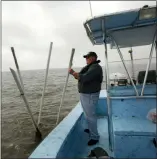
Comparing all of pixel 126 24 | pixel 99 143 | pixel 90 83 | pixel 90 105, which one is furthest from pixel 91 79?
pixel 99 143

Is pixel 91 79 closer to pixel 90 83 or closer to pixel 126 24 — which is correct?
pixel 90 83

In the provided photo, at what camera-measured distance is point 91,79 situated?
12.3ft

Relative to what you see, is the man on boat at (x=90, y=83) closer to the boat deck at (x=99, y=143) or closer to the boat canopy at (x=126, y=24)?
the boat deck at (x=99, y=143)

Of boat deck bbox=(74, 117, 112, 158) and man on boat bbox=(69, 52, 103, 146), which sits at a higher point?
man on boat bbox=(69, 52, 103, 146)

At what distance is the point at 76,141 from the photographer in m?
3.96

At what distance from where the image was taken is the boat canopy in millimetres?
3039

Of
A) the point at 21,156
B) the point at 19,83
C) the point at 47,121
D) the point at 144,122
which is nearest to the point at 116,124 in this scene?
the point at 144,122

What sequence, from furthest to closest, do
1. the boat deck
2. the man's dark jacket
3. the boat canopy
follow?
the boat deck
the man's dark jacket
the boat canopy

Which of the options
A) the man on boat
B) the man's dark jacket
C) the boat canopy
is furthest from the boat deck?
the boat canopy

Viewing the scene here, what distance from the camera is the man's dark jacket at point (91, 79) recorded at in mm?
3725

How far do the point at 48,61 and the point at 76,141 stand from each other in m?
2.17

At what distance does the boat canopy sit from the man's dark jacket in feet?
2.18

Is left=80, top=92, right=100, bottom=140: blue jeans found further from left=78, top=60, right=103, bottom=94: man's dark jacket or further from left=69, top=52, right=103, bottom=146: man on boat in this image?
left=78, top=60, right=103, bottom=94: man's dark jacket

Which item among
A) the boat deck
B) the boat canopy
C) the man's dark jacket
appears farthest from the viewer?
the boat deck
